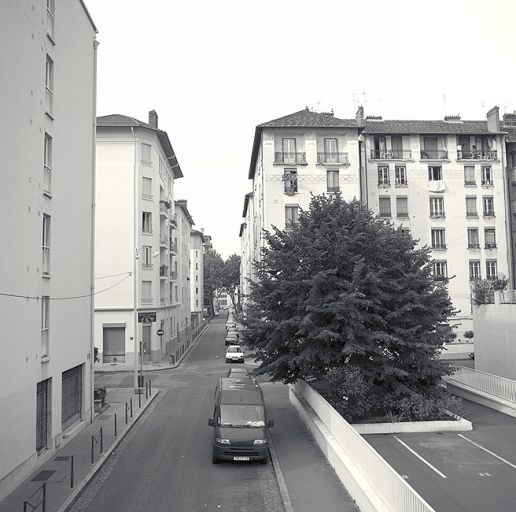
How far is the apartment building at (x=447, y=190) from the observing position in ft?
147

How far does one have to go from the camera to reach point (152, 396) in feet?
89.9

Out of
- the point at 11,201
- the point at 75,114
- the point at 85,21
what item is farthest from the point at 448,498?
the point at 85,21

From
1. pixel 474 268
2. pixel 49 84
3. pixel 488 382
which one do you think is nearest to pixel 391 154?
pixel 474 268

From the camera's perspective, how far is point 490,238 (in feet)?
148

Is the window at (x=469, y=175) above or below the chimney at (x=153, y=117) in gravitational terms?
below

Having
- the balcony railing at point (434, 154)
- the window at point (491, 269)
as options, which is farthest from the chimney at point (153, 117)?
the window at point (491, 269)

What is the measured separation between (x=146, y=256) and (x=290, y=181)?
44.5 ft

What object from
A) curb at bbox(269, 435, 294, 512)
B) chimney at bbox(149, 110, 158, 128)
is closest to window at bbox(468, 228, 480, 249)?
chimney at bbox(149, 110, 158, 128)

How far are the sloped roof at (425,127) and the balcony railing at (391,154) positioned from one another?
1.58 metres

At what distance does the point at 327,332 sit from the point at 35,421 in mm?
9996

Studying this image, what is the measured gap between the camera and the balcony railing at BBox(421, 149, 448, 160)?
45.3 m

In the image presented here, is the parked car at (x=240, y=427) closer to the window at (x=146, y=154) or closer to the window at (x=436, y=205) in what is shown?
the window at (x=146, y=154)

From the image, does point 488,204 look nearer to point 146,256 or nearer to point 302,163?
point 302,163

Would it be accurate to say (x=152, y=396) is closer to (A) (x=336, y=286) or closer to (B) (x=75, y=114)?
(A) (x=336, y=286)
